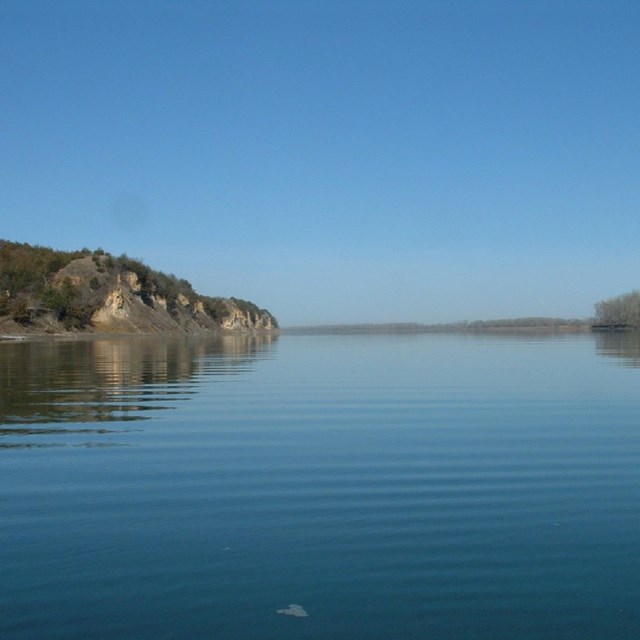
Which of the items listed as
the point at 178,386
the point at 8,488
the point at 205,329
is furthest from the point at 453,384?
the point at 205,329

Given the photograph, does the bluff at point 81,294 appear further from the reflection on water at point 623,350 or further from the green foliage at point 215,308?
the reflection on water at point 623,350

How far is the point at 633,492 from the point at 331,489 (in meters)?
3.62

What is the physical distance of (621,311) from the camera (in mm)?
161000

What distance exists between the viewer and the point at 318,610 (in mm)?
5605

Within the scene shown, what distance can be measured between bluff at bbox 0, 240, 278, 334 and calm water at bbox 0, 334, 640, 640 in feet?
272

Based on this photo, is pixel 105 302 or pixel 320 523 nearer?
pixel 320 523

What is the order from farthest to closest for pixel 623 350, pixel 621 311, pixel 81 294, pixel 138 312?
1. pixel 621 311
2. pixel 138 312
3. pixel 81 294
4. pixel 623 350

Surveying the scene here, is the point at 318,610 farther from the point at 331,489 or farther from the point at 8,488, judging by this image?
the point at 8,488

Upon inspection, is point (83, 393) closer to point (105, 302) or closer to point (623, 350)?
point (623, 350)

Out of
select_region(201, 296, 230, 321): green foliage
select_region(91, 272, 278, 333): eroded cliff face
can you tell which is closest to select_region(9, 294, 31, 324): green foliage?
select_region(91, 272, 278, 333): eroded cliff face

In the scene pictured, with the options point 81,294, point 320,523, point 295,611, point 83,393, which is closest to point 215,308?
point 81,294

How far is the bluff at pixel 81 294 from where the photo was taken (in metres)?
97.5

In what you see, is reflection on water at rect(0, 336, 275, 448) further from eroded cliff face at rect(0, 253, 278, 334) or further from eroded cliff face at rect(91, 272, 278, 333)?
eroded cliff face at rect(91, 272, 278, 333)

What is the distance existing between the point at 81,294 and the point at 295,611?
4329 inches
